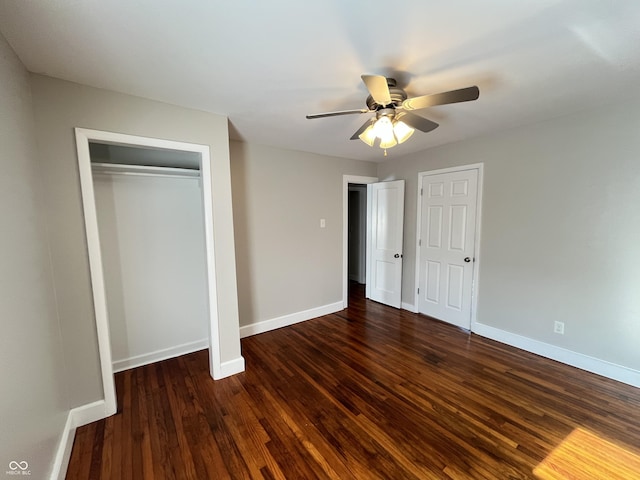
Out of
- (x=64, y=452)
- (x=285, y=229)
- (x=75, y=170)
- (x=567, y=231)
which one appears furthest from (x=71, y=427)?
(x=567, y=231)

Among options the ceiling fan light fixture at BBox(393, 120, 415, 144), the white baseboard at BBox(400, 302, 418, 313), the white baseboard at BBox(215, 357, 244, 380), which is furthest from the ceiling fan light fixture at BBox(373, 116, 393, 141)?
the white baseboard at BBox(400, 302, 418, 313)

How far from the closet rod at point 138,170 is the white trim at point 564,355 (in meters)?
3.80

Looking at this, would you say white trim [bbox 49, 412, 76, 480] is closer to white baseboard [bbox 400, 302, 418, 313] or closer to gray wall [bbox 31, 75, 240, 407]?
gray wall [bbox 31, 75, 240, 407]

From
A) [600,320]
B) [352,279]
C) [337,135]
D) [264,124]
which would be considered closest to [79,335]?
[264,124]

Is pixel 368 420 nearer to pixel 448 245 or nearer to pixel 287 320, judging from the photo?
pixel 287 320

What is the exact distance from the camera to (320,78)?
171 centimetres

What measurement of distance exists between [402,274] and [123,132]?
3728 millimetres

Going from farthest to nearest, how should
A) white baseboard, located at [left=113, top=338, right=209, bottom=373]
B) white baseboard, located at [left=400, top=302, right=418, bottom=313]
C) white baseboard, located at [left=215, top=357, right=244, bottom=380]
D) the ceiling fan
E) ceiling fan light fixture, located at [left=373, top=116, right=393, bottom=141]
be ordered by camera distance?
1. white baseboard, located at [left=400, top=302, right=418, bottom=313]
2. white baseboard, located at [left=113, top=338, right=209, bottom=373]
3. white baseboard, located at [left=215, top=357, right=244, bottom=380]
4. ceiling fan light fixture, located at [left=373, top=116, right=393, bottom=141]
5. the ceiling fan


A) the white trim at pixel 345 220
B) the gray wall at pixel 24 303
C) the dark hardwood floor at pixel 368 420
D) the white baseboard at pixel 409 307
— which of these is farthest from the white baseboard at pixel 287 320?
the gray wall at pixel 24 303

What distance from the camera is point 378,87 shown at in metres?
1.42

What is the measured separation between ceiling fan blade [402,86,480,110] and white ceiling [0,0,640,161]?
22 cm

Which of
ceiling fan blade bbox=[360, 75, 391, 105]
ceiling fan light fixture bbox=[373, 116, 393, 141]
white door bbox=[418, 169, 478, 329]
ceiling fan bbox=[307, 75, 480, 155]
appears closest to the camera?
ceiling fan blade bbox=[360, 75, 391, 105]

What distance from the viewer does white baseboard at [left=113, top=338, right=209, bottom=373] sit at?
98.9 inches

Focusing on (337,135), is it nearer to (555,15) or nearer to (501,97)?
(501,97)
